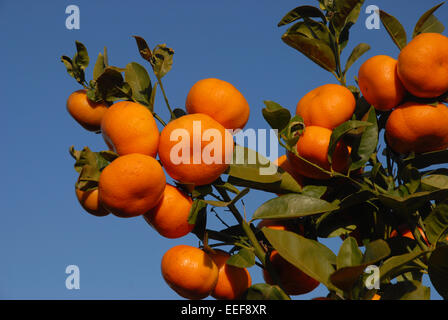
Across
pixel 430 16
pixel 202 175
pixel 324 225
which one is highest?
pixel 430 16

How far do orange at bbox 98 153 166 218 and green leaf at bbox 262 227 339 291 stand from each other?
272mm

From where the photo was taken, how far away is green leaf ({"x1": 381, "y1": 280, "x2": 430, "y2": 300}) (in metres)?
0.96

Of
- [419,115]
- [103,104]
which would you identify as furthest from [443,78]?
[103,104]

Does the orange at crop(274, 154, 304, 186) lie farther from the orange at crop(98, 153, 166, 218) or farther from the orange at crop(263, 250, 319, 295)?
the orange at crop(98, 153, 166, 218)

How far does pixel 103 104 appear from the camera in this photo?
1.21m

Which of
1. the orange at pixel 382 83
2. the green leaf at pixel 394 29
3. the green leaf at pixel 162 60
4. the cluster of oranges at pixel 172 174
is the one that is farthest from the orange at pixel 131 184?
the green leaf at pixel 394 29

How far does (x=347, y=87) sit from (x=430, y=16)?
304 mm

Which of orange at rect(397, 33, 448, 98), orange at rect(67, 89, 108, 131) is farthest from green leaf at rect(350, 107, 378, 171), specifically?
orange at rect(67, 89, 108, 131)

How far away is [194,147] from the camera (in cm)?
103

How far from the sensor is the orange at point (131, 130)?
1.04m

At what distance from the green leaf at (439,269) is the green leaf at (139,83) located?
0.77 metres

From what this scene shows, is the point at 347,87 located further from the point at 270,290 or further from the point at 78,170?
the point at 78,170

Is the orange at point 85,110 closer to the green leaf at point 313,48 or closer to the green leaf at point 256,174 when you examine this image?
the green leaf at point 256,174

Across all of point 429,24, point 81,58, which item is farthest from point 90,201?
point 429,24
